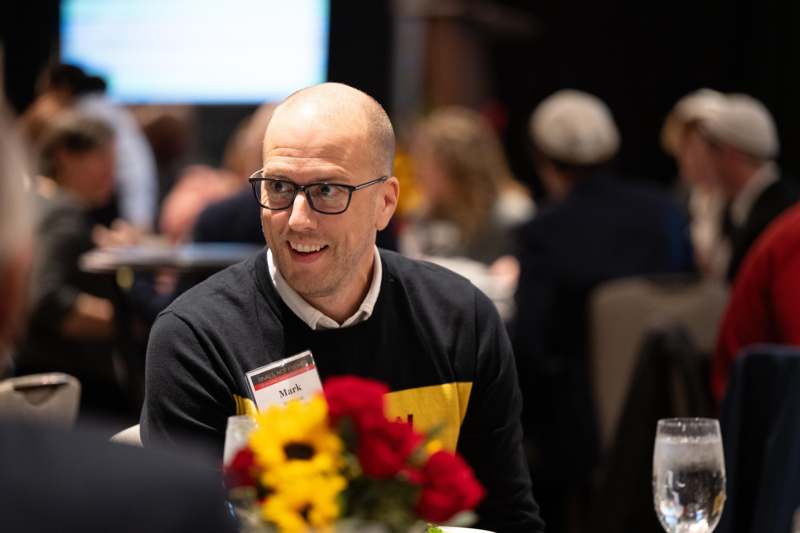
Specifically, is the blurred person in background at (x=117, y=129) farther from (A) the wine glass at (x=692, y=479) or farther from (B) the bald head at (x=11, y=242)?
(B) the bald head at (x=11, y=242)

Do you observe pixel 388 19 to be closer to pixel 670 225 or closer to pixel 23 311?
pixel 670 225

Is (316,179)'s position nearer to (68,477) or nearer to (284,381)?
(284,381)

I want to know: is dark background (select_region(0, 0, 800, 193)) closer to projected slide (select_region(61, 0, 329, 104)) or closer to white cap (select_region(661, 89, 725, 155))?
projected slide (select_region(61, 0, 329, 104))

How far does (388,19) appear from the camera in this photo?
5.60 meters

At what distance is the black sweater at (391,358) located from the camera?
6.65 feet

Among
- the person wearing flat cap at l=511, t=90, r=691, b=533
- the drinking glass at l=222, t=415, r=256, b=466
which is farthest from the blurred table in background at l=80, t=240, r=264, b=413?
the drinking glass at l=222, t=415, r=256, b=466

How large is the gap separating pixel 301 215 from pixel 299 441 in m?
0.86

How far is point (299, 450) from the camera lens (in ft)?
4.11

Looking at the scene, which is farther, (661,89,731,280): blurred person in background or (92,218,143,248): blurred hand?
(92,218,143,248): blurred hand

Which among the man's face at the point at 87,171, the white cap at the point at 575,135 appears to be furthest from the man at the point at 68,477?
the white cap at the point at 575,135

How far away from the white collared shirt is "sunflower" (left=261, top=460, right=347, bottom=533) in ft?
2.89

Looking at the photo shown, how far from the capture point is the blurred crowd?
471 cm

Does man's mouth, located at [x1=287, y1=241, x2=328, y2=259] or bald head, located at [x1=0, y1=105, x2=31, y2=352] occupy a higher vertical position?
bald head, located at [x1=0, y1=105, x2=31, y2=352]

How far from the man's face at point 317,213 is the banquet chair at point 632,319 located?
90.5 inches
